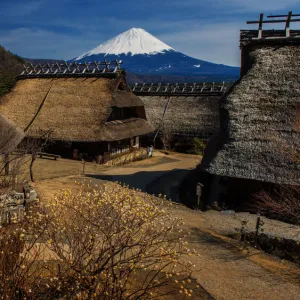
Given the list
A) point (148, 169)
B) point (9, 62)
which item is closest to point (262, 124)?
point (148, 169)

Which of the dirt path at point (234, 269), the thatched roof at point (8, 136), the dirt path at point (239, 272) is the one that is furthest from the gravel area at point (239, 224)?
the thatched roof at point (8, 136)

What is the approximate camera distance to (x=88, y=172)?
66.9 feet

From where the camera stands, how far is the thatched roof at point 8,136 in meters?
14.6

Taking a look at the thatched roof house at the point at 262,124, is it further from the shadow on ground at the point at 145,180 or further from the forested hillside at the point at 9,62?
the forested hillside at the point at 9,62

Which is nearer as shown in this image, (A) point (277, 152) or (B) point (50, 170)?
(A) point (277, 152)

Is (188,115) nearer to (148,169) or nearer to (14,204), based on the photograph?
(148,169)

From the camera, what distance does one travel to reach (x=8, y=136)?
49.7 feet

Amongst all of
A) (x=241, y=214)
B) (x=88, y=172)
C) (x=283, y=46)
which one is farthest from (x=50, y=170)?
(x=283, y=46)

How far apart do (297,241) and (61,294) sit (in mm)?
7703

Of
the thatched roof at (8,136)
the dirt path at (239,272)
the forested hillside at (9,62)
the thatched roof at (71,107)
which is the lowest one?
the dirt path at (239,272)

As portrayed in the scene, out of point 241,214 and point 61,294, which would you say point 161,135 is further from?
point 61,294

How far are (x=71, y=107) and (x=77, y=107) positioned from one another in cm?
57

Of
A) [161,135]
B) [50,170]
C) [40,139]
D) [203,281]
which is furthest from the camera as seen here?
[161,135]

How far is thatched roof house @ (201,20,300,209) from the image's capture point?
13.2 m
